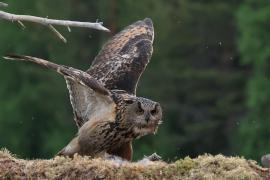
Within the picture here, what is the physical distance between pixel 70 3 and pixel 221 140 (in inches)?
280

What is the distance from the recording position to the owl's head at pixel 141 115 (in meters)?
12.7

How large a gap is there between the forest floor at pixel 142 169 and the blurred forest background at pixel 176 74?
30.1m

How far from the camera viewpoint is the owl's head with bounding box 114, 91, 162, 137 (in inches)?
502

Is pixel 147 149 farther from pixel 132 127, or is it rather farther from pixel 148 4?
pixel 132 127

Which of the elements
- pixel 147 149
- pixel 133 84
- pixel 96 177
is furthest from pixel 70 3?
pixel 96 177

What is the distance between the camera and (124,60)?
47.0ft

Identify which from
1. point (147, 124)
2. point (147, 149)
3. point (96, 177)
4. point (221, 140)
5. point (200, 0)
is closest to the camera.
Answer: point (96, 177)

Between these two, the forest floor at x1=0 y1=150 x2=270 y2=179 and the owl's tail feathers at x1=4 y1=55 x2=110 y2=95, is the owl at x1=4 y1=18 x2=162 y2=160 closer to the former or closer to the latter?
the owl's tail feathers at x1=4 y1=55 x2=110 y2=95

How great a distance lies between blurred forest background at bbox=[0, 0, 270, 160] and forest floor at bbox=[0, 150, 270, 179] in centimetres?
3011

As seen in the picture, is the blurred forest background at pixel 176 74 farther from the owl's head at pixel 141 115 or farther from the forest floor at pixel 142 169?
the forest floor at pixel 142 169

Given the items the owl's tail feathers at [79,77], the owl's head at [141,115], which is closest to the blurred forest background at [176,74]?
the owl's head at [141,115]

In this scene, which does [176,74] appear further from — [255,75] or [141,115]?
[141,115]

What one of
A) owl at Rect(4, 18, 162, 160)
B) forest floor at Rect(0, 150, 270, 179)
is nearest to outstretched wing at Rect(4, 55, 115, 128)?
owl at Rect(4, 18, 162, 160)

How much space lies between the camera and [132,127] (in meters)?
12.9
